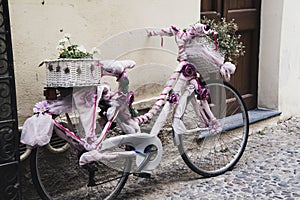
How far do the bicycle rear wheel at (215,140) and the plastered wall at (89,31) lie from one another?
441 millimetres

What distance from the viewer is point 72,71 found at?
2.87m

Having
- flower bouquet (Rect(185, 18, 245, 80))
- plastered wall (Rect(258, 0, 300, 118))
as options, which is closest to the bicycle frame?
flower bouquet (Rect(185, 18, 245, 80))

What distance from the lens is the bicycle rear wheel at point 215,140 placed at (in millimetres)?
3922

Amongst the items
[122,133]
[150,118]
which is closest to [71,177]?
[122,133]

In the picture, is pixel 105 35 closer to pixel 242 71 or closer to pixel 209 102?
pixel 209 102

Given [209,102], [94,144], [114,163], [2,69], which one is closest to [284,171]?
[209,102]

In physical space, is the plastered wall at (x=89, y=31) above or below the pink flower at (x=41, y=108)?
above

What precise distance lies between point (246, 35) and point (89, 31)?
2646 mm

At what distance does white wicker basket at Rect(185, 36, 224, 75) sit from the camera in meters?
3.67

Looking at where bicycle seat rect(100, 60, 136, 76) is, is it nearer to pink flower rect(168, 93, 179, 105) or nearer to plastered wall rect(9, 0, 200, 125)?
plastered wall rect(9, 0, 200, 125)

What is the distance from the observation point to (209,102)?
13.8ft

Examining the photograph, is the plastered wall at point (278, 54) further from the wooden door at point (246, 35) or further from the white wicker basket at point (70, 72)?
the white wicker basket at point (70, 72)

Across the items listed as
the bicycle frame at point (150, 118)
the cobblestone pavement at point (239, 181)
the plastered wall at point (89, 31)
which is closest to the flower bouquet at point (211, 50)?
the bicycle frame at point (150, 118)

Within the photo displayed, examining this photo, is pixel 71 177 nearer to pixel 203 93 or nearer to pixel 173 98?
pixel 173 98
